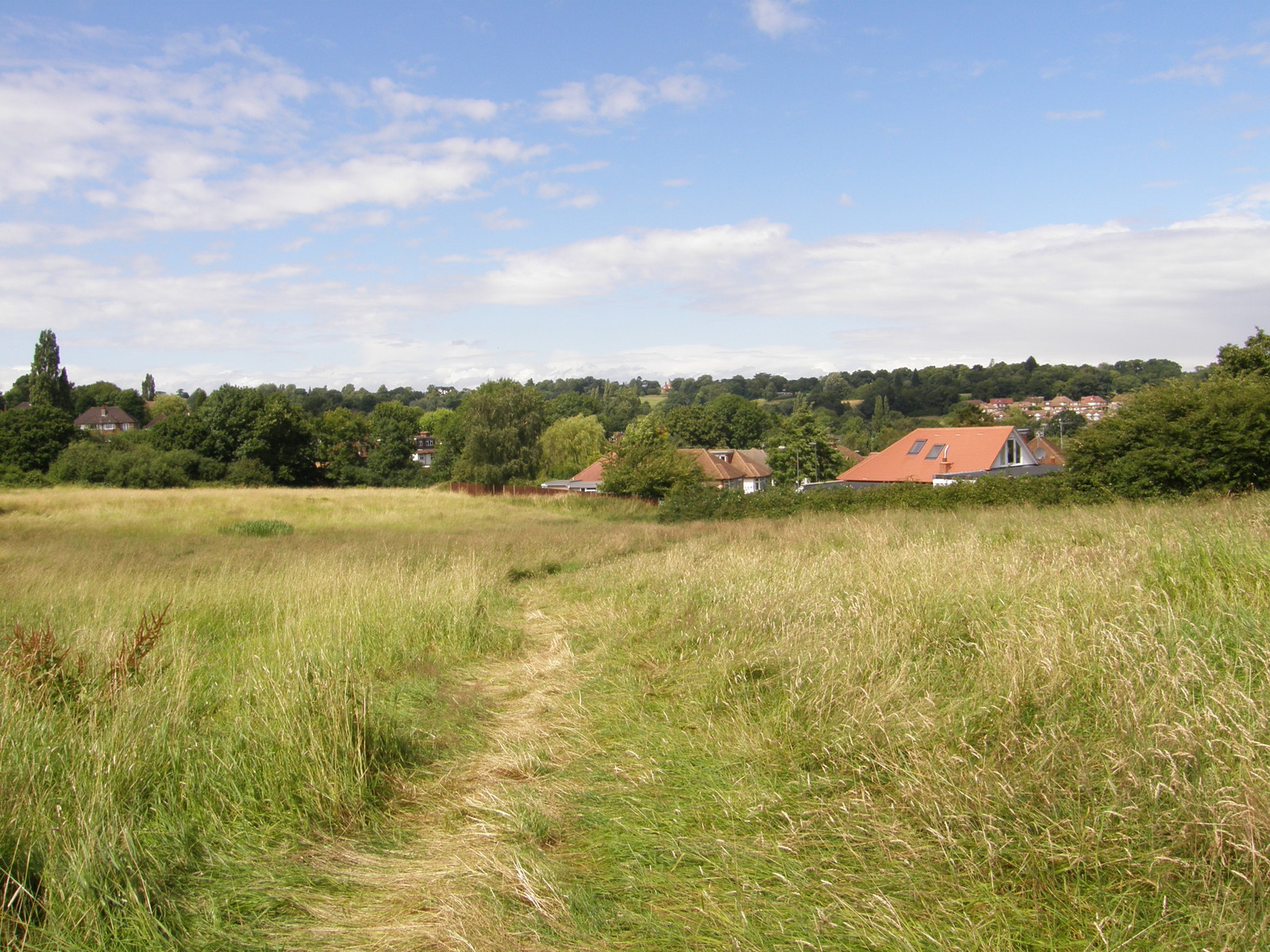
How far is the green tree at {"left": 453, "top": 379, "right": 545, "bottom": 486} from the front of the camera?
173 ft

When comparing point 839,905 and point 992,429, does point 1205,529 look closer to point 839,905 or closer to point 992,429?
point 839,905

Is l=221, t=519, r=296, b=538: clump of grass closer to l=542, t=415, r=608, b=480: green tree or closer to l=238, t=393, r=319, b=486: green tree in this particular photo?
l=238, t=393, r=319, b=486: green tree

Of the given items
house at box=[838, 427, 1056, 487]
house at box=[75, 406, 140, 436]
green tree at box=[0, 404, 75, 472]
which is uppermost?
house at box=[75, 406, 140, 436]

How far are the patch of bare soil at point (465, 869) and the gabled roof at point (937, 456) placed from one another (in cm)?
4012

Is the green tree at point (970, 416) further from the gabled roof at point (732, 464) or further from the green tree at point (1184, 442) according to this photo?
the green tree at point (1184, 442)

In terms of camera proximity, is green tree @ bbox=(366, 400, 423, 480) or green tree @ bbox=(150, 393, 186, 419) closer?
green tree @ bbox=(366, 400, 423, 480)

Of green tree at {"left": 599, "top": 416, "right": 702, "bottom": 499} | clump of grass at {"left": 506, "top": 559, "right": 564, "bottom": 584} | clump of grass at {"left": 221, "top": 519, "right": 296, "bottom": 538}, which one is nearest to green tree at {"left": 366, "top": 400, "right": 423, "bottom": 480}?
green tree at {"left": 599, "top": 416, "right": 702, "bottom": 499}

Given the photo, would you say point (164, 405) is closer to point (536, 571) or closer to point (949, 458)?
point (949, 458)

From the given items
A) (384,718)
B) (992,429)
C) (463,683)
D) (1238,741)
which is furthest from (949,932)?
(992,429)

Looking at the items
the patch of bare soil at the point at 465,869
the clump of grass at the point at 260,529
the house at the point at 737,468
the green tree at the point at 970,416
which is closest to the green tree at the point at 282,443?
the house at the point at 737,468

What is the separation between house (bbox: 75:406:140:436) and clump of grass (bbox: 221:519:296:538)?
93388mm

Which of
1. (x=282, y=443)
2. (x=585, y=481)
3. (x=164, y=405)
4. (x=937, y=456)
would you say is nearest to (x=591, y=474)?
(x=585, y=481)

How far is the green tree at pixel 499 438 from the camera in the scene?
5266 cm

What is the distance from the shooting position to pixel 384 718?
14.0 feet
